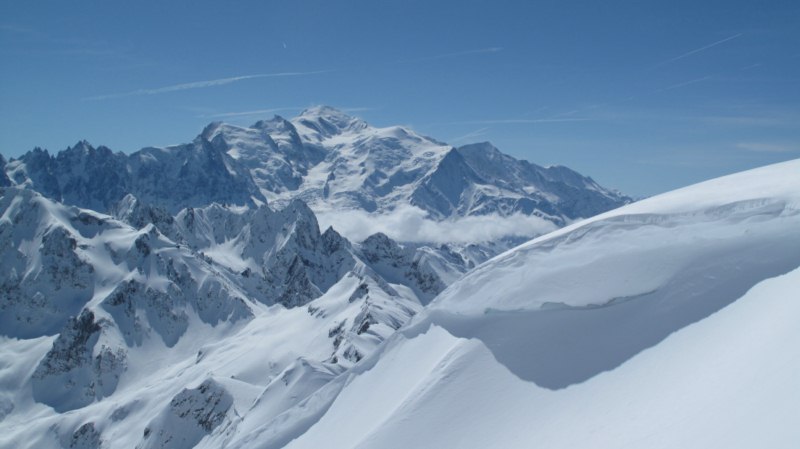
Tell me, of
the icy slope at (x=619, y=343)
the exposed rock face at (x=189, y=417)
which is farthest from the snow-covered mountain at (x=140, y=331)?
the icy slope at (x=619, y=343)

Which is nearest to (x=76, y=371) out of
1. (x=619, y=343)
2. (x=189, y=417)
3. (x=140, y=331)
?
(x=140, y=331)

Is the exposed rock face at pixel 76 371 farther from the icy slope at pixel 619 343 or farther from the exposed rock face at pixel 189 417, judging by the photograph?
the icy slope at pixel 619 343

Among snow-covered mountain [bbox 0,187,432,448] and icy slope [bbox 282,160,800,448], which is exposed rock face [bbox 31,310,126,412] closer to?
snow-covered mountain [bbox 0,187,432,448]

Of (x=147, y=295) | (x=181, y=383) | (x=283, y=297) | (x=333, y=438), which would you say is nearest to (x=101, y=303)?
(x=147, y=295)

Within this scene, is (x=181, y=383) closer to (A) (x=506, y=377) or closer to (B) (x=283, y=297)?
(B) (x=283, y=297)

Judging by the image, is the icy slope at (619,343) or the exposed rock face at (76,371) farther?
the exposed rock face at (76,371)

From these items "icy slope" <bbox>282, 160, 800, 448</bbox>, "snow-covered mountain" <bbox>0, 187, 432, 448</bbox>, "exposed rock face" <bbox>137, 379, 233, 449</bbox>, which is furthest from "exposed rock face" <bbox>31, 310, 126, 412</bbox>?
"icy slope" <bbox>282, 160, 800, 448</bbox>

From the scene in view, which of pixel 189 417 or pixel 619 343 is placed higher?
pixel 619 343

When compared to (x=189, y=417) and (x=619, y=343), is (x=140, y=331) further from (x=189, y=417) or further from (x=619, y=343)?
(x=619, y=343)
